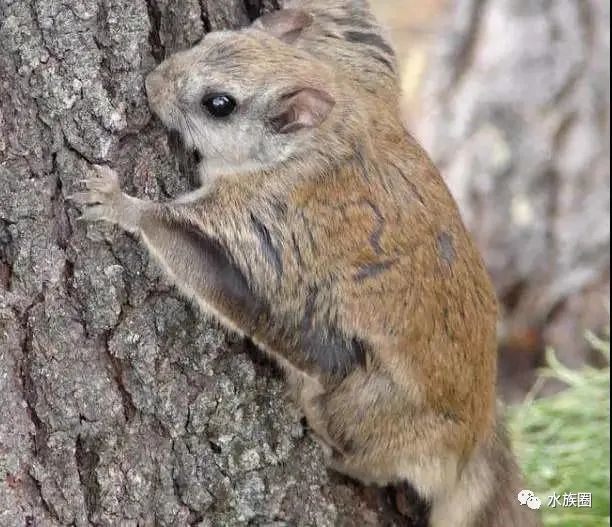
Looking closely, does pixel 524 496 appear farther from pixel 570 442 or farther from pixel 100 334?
pixel 570 442

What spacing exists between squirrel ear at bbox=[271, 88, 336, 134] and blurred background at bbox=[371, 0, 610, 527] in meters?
3.53

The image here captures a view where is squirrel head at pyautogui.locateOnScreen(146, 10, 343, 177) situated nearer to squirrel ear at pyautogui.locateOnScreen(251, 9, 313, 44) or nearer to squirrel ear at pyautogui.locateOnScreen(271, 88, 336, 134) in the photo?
squirrel ear at pyautogui.locateOnScreen(271, 88, 336, 134)

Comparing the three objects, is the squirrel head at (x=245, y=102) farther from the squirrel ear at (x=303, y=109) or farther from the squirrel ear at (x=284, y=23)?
the squirrel ear at (x=284, y=23)

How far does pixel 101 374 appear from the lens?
319cm

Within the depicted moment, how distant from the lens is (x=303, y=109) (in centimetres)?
338

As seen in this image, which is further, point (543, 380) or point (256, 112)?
point (543, 380)

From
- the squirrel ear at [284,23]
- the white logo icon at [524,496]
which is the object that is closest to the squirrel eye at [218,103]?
the squirrel ear at [284,23]

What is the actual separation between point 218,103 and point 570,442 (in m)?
3.23

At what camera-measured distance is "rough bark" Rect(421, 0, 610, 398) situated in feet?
21.9

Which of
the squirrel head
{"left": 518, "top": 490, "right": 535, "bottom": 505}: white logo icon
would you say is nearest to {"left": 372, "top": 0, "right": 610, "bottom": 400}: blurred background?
{"left": 518, "top": 490, "right": 535, "bottom": 505}: white logo icon

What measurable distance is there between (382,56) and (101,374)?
1577 mm

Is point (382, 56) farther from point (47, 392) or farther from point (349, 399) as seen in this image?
point (47, 392)

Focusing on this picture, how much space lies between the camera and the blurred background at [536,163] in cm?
668

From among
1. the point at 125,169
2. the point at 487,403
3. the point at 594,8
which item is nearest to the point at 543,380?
the point at 594,8
